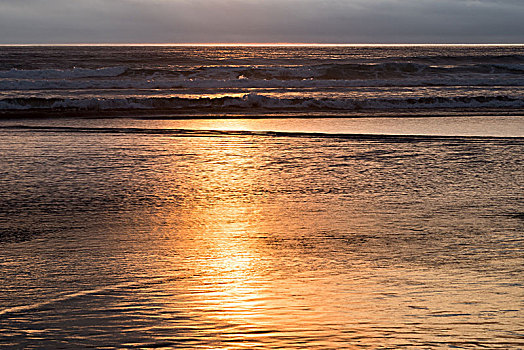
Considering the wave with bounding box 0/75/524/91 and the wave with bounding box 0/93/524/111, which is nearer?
the wave with bounding box 0/93/524/111

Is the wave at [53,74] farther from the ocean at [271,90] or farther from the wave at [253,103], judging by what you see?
the wave at [253,103]

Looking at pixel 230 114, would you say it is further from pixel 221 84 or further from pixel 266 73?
pixel 266 73

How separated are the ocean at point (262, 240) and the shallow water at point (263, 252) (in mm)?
17

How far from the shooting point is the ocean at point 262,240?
135 inches

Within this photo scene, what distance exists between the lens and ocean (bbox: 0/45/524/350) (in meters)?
3.44

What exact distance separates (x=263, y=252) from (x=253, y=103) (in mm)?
18045

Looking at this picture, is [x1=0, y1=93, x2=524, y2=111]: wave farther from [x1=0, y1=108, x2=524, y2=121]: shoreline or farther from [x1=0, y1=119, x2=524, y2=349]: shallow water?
[x1=0, y1=119, x2=524, y2=349]: shallow water

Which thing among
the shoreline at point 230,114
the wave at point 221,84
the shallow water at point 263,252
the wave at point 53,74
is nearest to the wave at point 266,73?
the wave at point 53,74

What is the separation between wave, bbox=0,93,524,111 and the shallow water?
12.3 metres

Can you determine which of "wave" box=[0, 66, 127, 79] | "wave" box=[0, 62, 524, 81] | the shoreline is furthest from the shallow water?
"wave" box=[0, 66, 127, 79]

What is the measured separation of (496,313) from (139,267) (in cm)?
239

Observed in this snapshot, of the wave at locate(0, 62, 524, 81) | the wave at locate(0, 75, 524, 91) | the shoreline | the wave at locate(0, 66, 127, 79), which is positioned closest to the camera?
the shoreline

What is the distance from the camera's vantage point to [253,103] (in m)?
22.7

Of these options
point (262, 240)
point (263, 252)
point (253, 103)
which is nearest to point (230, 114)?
point (253, 103)
